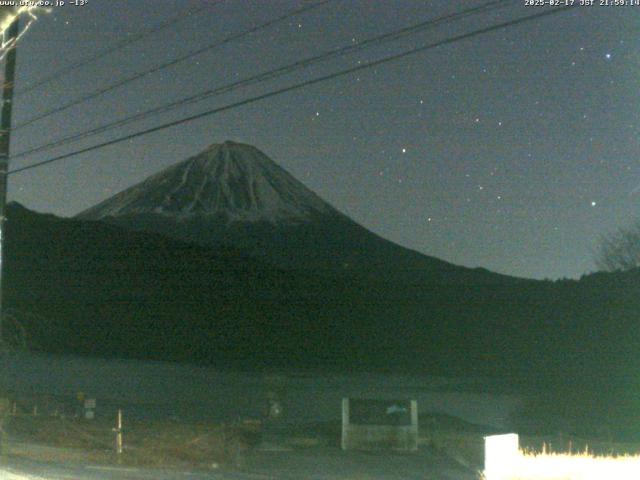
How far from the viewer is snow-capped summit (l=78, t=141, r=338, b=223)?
17762 cm

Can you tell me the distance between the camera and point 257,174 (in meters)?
185

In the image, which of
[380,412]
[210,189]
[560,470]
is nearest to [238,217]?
[210,189]

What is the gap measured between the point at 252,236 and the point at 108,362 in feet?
369

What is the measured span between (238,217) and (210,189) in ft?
34.4

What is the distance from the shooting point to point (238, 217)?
19000 cm

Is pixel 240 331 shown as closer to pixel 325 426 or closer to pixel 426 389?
pixel 426 389

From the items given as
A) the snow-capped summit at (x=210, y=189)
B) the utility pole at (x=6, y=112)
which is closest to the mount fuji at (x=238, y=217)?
the snow-capped summit at (x=210, y=189)

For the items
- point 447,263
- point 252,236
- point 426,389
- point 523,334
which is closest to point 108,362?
point 426,389

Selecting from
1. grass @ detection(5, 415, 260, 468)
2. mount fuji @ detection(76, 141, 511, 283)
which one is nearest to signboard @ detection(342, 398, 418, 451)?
grass @ detection(5, 415, 260, 468)

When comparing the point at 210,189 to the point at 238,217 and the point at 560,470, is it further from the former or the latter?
the point at 560,470

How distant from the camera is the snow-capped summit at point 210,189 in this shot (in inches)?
6993

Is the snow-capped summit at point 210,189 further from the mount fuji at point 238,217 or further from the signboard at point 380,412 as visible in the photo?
the signboard at point 380,412

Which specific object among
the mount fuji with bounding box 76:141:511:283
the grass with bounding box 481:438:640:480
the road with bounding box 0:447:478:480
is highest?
the mount fuji with bounding box 76:141:511:283

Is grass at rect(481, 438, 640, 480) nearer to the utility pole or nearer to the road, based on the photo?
the road
